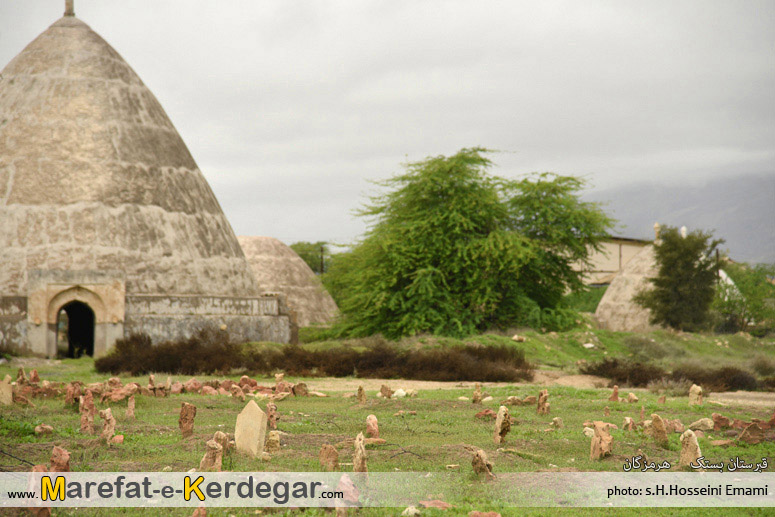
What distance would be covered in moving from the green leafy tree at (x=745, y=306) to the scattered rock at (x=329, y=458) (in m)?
36.6

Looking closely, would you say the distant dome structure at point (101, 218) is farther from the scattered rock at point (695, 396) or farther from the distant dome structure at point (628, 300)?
the distant dome structure at point (628, 300)

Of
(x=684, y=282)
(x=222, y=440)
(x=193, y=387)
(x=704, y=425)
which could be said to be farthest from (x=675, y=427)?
(x=684, y=282)

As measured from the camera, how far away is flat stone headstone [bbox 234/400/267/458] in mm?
5277

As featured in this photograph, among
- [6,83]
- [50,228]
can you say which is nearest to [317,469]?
[50,228]

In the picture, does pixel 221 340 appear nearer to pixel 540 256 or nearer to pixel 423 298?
pixel 423 298

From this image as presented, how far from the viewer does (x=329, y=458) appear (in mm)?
5039

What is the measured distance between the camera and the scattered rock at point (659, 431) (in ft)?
21.1

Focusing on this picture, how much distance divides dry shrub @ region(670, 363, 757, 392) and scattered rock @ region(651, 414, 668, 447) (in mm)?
8449

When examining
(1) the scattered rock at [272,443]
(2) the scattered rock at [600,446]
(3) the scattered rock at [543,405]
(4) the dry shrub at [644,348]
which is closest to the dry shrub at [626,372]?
(4) the dry shrub at [644,348]

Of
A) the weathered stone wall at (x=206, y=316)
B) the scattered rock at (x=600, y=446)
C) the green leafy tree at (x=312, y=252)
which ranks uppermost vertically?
the green leafy tree at (x=312, y=252)

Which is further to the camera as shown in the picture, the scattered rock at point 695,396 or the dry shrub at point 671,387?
the dry shrub at point 671,387

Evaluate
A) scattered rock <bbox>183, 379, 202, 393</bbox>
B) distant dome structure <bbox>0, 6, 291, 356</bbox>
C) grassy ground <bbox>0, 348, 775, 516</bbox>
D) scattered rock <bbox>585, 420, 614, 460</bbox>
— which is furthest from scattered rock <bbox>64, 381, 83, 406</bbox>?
distant dome structure <bbox>0, 6, 291, 356</bbox>

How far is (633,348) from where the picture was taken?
23156 millimetres

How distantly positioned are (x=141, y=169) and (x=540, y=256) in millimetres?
13661
